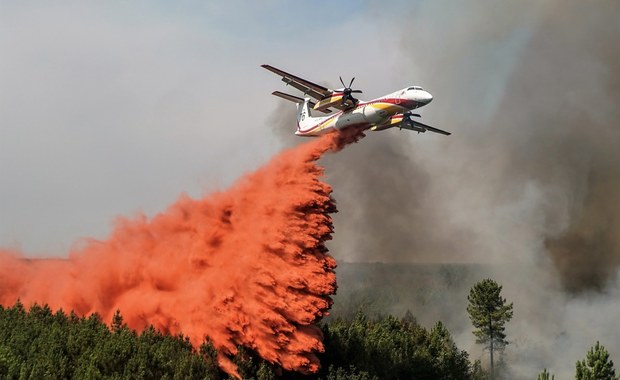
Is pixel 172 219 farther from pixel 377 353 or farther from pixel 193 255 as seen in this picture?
pixel 377 353

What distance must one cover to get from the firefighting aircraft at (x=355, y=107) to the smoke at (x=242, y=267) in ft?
6.04

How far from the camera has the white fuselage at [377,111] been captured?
161 ft

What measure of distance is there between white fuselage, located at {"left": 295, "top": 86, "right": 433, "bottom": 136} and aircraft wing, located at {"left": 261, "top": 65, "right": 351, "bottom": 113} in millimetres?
1110

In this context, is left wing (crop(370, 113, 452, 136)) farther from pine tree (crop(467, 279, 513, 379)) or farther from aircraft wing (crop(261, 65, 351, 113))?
pine tree (crop(467, 279, 513, 379))

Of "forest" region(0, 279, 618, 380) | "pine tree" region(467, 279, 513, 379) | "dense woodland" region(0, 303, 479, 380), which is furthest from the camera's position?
"pine tree" region(467, 279, 513, 379)

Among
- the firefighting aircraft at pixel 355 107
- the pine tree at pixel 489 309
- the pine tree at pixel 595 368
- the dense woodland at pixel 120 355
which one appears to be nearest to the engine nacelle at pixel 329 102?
the firefighting aircraft at pixel 355 107

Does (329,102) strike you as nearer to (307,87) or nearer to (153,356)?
(307,87)

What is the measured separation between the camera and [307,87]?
53.9 metres

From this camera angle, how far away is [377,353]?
188ft

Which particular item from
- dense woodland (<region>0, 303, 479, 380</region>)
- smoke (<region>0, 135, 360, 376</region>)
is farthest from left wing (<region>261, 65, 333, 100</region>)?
dense woodland (<region>0, 303, 479, 380</region>)

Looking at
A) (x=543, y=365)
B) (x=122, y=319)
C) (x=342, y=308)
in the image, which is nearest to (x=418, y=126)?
(x=122, y=319)

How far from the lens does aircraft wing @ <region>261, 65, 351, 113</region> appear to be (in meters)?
52.5

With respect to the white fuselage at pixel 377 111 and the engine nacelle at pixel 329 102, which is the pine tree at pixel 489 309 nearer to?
the white fuselage at pixel 377 111

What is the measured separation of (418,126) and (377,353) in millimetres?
20774
